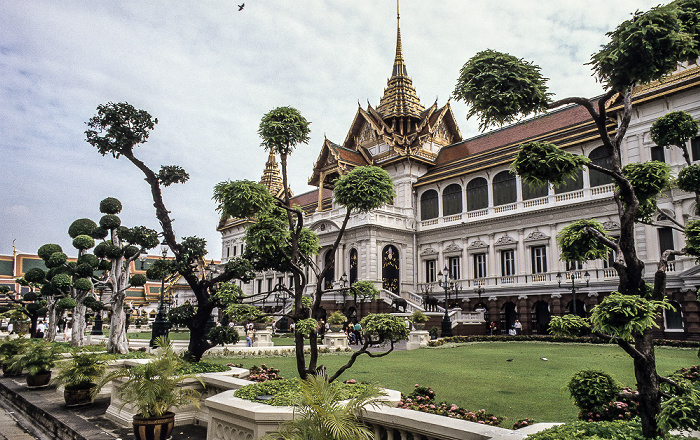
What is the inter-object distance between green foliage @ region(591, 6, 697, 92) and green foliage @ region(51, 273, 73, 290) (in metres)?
24.9

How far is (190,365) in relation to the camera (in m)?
9.29

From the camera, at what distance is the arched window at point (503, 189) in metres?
34.3

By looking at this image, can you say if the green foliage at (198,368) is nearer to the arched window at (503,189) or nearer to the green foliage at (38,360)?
the green foliage at (38,360)

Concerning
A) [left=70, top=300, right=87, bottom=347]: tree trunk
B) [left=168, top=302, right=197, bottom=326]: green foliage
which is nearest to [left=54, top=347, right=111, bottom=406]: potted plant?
[left=168, top=302, right=197, bottom=326]: green foliage

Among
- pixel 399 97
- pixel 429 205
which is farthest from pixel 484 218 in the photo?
pixel 399 97

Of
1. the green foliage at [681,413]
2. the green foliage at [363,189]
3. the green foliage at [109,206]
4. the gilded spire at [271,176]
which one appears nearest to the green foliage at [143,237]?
the green foliage at [109,206]

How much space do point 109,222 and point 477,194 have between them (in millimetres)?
25154

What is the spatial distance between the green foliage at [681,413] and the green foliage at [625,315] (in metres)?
0.69

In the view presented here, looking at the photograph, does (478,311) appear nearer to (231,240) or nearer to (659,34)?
(659,34)

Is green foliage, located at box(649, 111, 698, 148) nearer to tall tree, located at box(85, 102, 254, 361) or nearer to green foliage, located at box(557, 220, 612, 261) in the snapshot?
green foliage, located at box(557, 220, 612, 261)

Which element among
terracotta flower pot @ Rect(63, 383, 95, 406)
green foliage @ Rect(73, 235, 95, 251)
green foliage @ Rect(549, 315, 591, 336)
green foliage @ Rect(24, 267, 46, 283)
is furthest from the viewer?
green foliage @ Rect(24, 267, 46, 283)

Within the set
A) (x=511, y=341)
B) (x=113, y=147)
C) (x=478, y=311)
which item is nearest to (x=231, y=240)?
(x=478, y=311)

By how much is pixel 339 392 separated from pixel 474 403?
12.1 ft

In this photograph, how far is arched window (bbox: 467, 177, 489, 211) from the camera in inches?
1414
